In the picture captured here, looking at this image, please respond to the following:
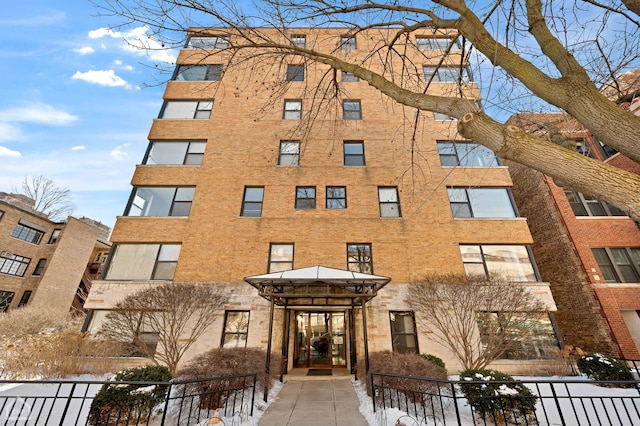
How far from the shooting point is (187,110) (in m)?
15.6

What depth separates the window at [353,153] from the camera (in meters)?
14.4

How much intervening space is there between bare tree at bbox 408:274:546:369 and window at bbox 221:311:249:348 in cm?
690

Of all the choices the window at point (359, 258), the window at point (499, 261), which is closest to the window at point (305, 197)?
the window at point (359, 258)

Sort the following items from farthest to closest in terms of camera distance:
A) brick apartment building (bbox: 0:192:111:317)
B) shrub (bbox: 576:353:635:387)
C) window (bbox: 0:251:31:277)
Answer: brick apartment building (bbox: 0:192:111:317)
window (bbox: 0:251:31:277)
shrub (bbox: 576:353:635:387)

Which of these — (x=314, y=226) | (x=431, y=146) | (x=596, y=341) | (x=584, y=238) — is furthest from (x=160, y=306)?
(x=584, y=238)

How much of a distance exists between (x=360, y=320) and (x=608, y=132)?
965cm

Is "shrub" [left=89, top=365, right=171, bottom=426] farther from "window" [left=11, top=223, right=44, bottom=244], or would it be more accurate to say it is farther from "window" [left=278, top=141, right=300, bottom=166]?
"window" [left=11, top=223, right=44, bottom=244]

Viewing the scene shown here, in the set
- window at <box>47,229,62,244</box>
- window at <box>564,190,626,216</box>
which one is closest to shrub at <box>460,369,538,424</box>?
window at <box>564,190,626,216</box>

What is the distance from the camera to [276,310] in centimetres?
1089

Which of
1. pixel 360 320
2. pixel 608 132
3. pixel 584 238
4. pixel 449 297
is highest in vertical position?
pixel 584 238

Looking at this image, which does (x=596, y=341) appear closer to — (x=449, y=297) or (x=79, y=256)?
(x=449, y=297)

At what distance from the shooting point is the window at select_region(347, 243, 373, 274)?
464 inches

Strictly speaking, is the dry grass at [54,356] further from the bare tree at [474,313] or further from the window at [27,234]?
the window at [27,234]

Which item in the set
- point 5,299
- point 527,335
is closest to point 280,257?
point 527,335
